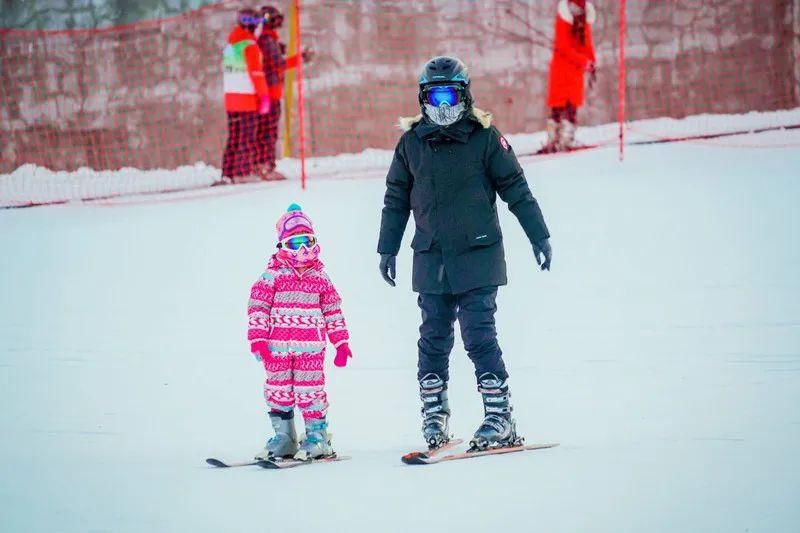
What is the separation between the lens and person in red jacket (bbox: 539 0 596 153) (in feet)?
44.7

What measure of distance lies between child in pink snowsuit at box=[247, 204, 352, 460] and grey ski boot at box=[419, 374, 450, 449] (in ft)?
1.32

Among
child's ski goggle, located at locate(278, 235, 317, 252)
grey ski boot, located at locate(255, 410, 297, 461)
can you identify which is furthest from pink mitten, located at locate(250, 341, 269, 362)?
child's ski goggle, located at locate(278, 235, 317, 252)

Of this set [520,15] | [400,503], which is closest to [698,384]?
[400,503]

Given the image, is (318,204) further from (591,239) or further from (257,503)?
(257,503)

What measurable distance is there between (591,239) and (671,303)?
190 cm

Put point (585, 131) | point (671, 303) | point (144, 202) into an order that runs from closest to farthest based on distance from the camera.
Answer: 1. point (671, 303)
2. point (144, 202)
3. point (585, 131)

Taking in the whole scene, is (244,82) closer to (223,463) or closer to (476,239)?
(476,239)

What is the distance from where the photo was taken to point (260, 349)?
5.33 meters

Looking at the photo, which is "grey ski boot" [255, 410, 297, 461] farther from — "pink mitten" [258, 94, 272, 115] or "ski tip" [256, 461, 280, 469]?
"pink mitten" [258, 94, 272, 115]

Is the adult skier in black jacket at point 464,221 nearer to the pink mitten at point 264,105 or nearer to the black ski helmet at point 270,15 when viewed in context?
the pink mitten at point 264,105

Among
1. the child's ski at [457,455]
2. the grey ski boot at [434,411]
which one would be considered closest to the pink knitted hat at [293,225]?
the grey ski boot at [434,411]

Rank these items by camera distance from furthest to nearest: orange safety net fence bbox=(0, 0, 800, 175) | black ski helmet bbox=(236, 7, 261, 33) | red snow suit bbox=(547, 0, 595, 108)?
1. orange safety net fence bbox=(0, 0, 800, 175)
2. red snow suit bbox=(547, 0, 595, 108)
3. black ski helmet bbox=(236, 7, 261, 33)

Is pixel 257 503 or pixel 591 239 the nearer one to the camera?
pixel 257 503

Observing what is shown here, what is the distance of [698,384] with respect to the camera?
646 centimetres
